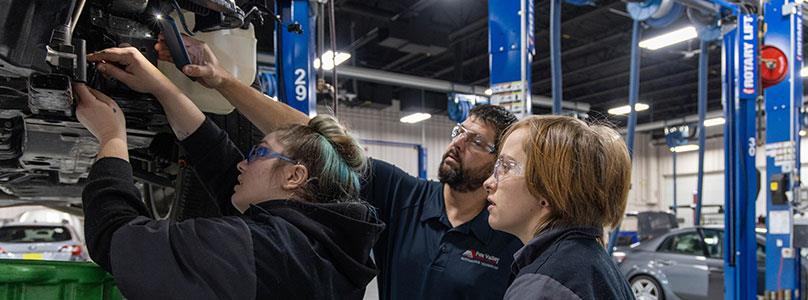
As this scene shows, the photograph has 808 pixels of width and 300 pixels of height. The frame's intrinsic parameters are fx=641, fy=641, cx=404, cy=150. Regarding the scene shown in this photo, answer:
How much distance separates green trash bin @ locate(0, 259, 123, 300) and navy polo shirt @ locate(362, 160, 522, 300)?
956 mm

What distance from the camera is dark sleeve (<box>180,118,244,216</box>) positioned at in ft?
5.63

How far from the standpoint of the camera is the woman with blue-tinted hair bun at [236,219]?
114 cm

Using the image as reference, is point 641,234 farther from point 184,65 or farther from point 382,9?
point 184,65

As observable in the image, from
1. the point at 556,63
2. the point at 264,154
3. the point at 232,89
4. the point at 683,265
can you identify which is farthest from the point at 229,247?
the point at 683,265

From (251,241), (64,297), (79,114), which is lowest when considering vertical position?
(64,297)

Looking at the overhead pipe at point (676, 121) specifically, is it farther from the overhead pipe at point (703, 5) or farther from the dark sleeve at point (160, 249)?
the dark sleeve at point (160, 249)

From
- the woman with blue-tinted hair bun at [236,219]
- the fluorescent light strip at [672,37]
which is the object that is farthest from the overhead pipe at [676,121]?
the woman with blue-tinted hair bun at [236,219]

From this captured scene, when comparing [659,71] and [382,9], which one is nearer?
[382,9]

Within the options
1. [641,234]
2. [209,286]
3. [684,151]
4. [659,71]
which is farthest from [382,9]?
[684,151]

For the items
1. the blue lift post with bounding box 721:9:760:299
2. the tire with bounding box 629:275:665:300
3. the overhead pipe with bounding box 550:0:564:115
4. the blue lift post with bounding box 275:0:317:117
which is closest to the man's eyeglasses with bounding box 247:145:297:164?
the blue lift post with bounding box 275:0:317:117

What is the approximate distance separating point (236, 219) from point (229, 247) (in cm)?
10

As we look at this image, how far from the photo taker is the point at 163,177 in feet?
8.27

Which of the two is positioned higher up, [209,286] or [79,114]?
[79,114]

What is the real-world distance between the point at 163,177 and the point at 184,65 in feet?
3.21
